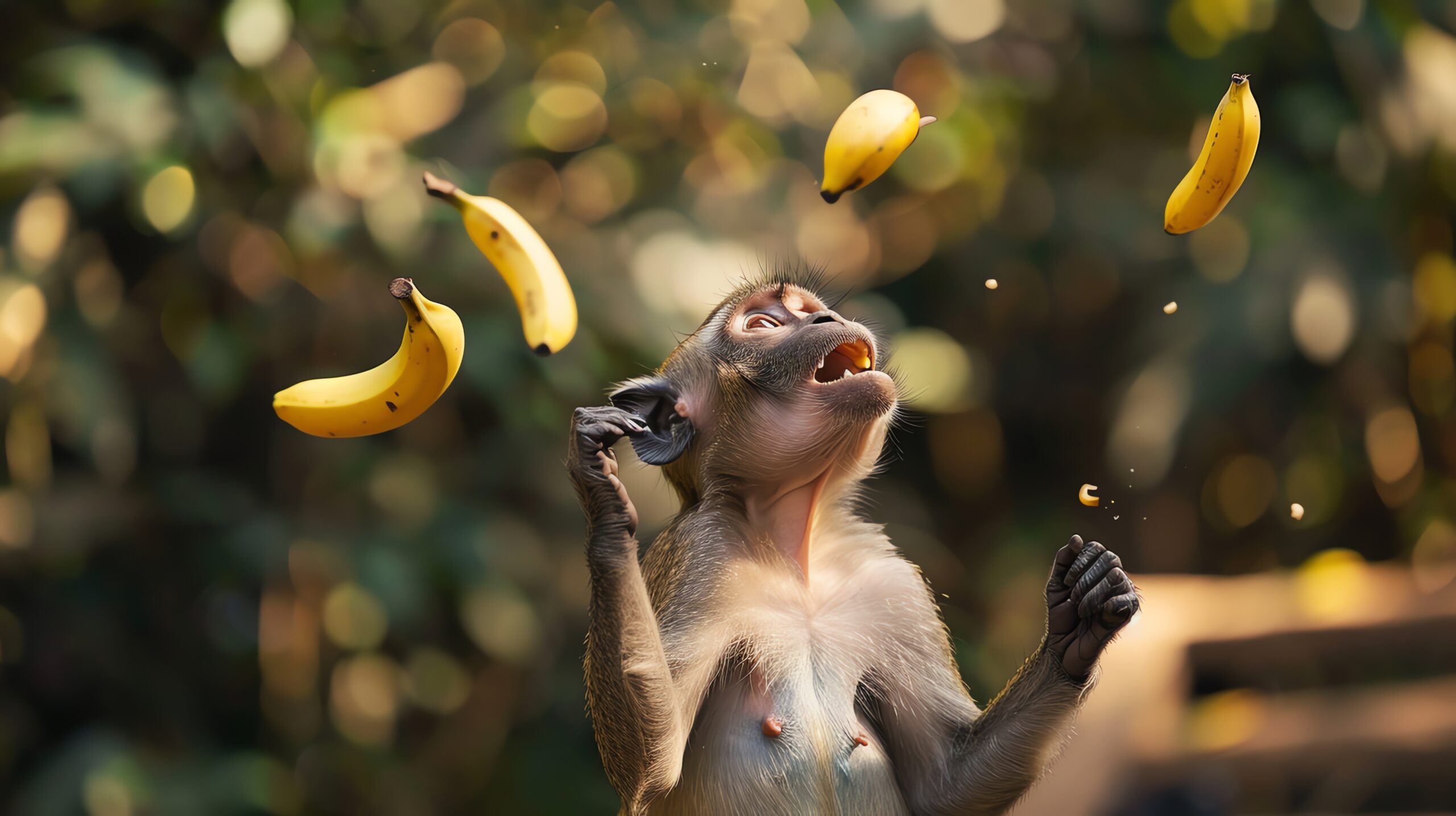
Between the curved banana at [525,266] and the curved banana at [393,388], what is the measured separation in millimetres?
132

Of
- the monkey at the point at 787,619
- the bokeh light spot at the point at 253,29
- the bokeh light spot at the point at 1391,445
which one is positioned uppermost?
the monkey at the point at 787,619

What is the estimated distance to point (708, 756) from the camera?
2.27 m

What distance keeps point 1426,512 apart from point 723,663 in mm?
4462

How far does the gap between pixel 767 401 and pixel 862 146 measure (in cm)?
51

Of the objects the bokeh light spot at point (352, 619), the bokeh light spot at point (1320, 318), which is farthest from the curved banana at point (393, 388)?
the bokeh light spot at point (1320, 318)

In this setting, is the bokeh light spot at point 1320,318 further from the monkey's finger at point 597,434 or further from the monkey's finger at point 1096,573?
the monkey's finger at point 597,434

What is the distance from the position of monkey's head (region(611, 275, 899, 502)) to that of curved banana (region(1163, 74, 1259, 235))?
639 mm

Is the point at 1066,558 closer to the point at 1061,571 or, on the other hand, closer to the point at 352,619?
the point at 1061,571

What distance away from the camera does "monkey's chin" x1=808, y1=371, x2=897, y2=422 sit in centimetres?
240

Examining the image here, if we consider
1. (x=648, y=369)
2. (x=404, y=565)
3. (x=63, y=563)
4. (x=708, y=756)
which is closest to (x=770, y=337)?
(x=708, y=756)

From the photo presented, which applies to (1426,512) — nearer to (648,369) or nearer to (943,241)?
(943,241)

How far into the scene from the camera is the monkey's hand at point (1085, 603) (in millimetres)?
2133

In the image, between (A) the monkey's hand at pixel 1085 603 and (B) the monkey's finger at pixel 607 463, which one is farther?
(A) the monkey's hand at pixel 1085 603

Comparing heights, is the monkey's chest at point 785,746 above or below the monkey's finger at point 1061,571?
below
